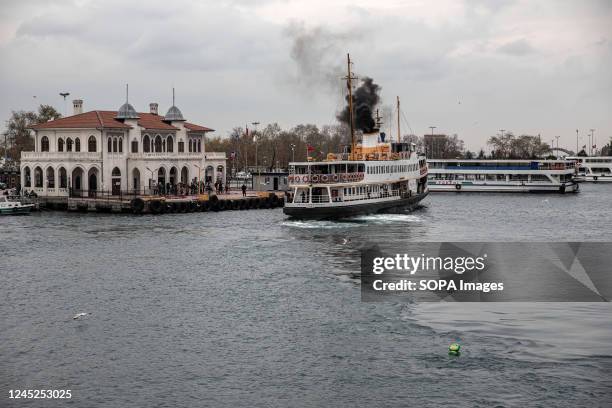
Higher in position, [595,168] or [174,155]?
[174,155]

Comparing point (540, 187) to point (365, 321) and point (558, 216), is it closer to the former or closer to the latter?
point (558, 216)

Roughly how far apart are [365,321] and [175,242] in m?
29.2

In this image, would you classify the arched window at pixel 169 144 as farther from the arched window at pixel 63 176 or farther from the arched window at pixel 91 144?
the arched window at pixel 63 176

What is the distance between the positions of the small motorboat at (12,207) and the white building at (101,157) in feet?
27.5

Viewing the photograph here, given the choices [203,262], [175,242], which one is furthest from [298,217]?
[203,262]

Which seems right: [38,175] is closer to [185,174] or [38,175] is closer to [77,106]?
[77,106]

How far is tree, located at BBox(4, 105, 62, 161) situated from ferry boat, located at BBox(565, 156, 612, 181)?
114 metres

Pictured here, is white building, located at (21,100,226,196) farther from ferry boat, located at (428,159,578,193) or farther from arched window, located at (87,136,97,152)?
ferry boat, located at (428,159,578,193)

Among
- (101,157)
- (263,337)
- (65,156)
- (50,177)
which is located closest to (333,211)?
(101,157)

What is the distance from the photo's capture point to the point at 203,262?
51.1m

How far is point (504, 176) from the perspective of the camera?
444ft

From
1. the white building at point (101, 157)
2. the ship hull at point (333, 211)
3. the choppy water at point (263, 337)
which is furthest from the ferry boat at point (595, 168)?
the choppy water at point (263, 337)

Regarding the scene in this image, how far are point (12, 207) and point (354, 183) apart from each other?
117ft

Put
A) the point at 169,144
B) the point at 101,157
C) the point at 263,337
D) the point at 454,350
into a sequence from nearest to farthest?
the point at 454,350, the point at 263,337, the point at 101,157, the point at 169,144
